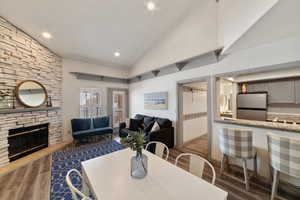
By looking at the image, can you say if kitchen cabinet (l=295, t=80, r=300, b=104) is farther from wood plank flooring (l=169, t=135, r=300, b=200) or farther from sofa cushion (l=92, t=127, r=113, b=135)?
sofa cushion (l=92, t=127, r=113, b=135)

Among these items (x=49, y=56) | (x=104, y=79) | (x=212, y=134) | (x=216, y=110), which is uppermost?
(x=49, y=56)

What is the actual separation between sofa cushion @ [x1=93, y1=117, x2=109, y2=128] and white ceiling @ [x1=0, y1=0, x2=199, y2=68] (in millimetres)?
2476

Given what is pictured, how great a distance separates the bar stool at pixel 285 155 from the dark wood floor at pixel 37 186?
1.02 feet

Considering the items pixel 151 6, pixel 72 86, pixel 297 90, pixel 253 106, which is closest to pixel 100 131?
pixel 72 86

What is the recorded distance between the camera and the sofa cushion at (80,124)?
12.9ft

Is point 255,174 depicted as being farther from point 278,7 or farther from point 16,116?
point 16,116

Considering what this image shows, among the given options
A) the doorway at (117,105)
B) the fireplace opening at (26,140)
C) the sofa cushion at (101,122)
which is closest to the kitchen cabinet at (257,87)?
the doorway at (117,105)

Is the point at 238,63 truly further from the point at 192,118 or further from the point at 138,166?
the point at 138,166

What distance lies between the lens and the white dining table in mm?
922

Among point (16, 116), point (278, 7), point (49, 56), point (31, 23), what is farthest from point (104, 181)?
point (49, 56)

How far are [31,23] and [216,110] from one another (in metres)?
4.90

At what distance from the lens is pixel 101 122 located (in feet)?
15.1

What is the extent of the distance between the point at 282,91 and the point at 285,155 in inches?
115

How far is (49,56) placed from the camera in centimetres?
Answer: 369
